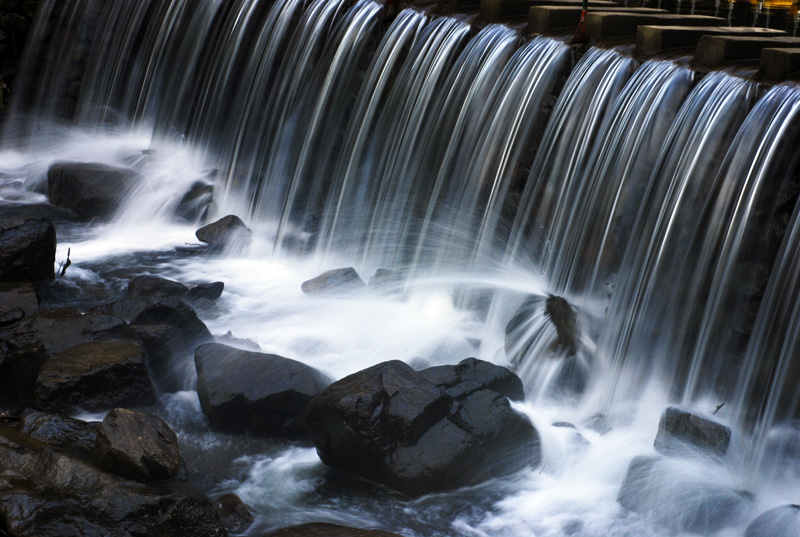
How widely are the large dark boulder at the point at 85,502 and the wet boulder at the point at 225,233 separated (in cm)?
482

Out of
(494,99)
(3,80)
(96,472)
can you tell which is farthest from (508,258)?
(3,80)

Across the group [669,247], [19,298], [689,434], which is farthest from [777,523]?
[19,298]

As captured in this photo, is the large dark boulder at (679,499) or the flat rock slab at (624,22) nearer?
the large dark boulder at (679,499)

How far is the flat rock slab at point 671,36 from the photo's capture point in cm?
747

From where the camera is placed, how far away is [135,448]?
546cm

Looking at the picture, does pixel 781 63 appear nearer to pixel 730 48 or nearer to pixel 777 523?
pixel 730 48

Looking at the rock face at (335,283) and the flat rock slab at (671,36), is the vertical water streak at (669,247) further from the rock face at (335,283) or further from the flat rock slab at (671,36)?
the rock face at (335,283)

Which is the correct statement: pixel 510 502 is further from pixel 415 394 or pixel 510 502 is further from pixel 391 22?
pixel 391 22

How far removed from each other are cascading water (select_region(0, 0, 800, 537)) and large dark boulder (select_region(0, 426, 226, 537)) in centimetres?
64

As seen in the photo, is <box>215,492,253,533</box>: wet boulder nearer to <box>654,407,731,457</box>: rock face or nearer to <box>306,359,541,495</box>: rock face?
<box>306,359,541,495</box>: rock face

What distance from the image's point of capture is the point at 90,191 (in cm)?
1084

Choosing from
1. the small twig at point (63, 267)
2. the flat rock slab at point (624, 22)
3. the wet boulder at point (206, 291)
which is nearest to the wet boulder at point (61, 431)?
the wet boulder at point (206, 291)

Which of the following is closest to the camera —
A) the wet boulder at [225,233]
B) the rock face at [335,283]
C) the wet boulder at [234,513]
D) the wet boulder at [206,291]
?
the wet boulder at [234,513]

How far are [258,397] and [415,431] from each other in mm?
1175
